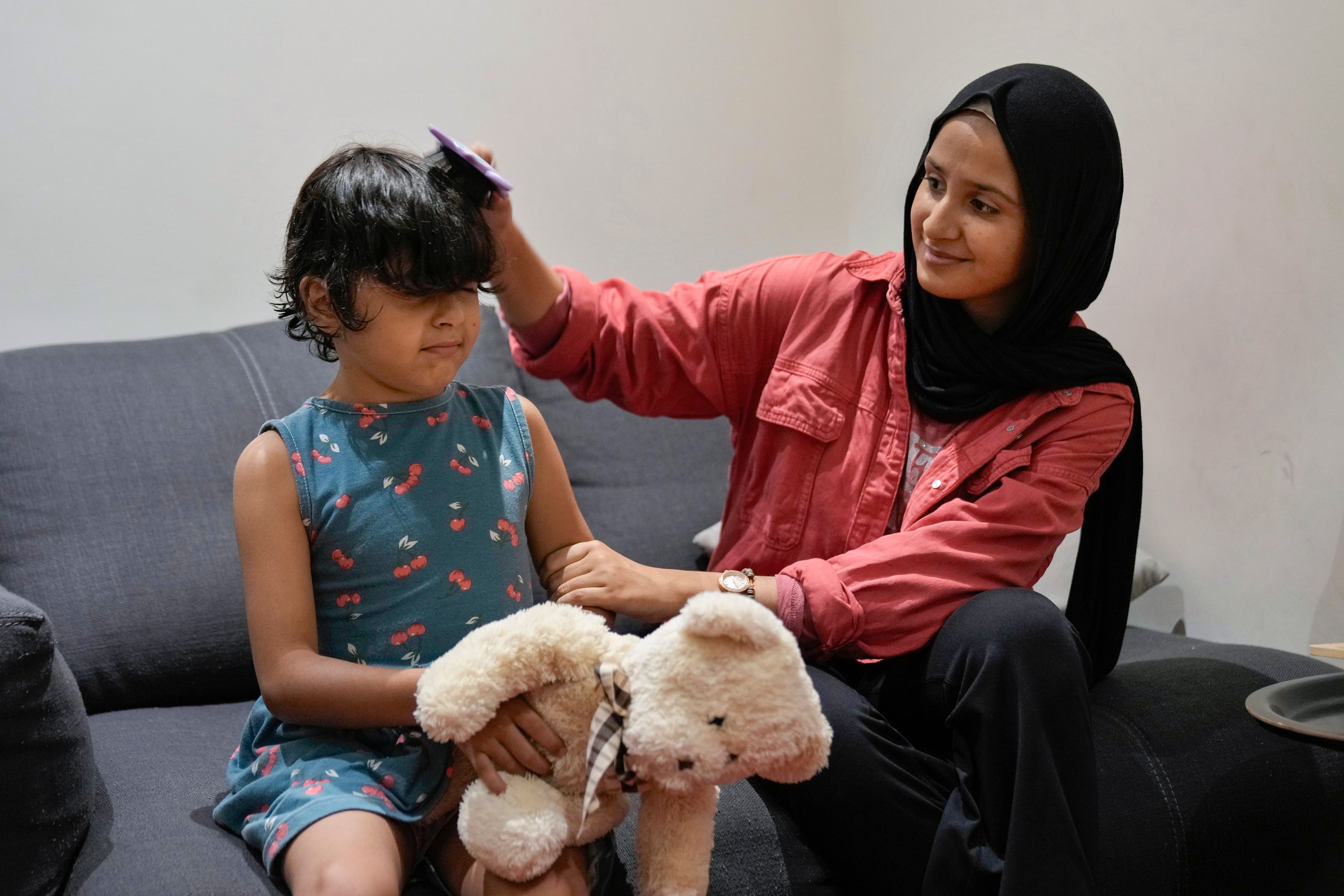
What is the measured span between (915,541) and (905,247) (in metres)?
0.41

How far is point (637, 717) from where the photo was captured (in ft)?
2.84

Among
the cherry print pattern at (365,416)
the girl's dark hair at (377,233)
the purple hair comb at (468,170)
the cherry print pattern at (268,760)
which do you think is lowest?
the cherry print pattern at (268,760)

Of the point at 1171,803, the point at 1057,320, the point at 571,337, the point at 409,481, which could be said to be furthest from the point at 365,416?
the point at 1171,803

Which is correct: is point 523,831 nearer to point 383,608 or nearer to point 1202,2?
point 383,608

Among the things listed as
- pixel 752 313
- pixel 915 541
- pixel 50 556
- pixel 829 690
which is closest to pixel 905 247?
pixel 752 313

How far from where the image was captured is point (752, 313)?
1506 millimetres

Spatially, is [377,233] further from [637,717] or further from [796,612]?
[796,612]

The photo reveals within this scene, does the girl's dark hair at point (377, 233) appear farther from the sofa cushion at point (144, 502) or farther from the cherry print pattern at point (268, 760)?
the sofa cushion at point (144, 502)

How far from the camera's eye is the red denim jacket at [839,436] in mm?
1251

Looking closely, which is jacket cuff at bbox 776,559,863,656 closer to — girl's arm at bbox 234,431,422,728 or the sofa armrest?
girl's arm at bbox 234,431,422,728

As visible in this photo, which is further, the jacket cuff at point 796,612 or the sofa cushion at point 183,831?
the jacket cuff at point 796,612

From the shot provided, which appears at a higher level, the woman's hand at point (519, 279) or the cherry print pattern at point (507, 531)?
the woman's hand at point (519, 279)

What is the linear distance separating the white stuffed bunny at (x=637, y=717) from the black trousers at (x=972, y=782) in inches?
9.9

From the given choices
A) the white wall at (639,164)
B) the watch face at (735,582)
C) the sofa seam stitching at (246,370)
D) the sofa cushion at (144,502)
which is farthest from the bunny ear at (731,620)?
the white wall at (639,164)
